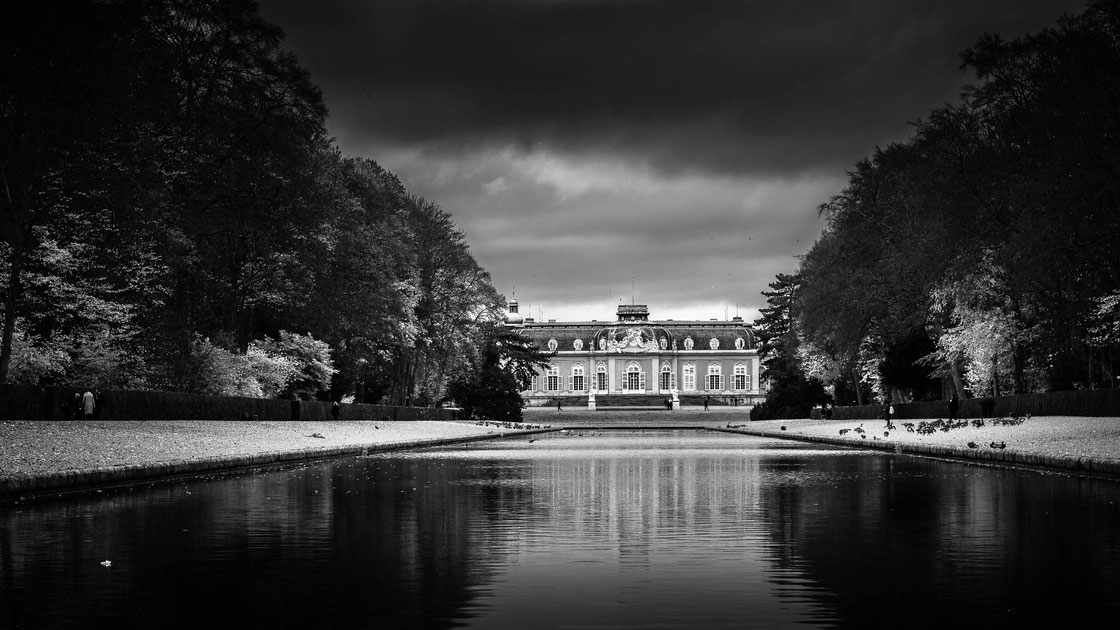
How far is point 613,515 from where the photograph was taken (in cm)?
1336

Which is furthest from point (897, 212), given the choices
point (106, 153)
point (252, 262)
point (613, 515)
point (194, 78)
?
point (613, 515)

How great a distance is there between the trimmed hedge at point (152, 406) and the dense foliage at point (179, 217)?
0.95 metres

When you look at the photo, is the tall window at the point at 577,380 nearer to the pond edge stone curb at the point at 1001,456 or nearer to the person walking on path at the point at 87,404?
the pond edge stone curb at the point at 1001,456

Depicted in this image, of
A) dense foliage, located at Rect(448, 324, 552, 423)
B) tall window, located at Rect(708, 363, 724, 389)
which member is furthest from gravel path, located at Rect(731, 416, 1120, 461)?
tall window, located at Rect(708, 363, 724, 389)

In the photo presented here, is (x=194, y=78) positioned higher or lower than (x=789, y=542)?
higher

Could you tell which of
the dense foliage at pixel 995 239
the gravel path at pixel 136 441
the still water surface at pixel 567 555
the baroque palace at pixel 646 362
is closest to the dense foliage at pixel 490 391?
the dense foliage at pixel 995 239

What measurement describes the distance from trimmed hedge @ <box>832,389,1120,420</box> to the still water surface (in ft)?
55.9

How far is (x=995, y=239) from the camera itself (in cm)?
3391

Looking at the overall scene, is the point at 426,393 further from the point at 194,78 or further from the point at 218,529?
the point at 218,529

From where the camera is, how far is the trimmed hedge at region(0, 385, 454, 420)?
29.5 metres

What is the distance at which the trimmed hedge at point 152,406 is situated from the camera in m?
29.5

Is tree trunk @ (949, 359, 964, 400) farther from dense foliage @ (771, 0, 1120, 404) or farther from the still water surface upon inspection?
the still water surface

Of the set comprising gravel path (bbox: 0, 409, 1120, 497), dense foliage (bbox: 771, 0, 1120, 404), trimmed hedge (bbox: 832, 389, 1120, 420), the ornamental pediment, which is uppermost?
the ornamental pediment

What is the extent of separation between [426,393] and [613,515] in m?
58.2
